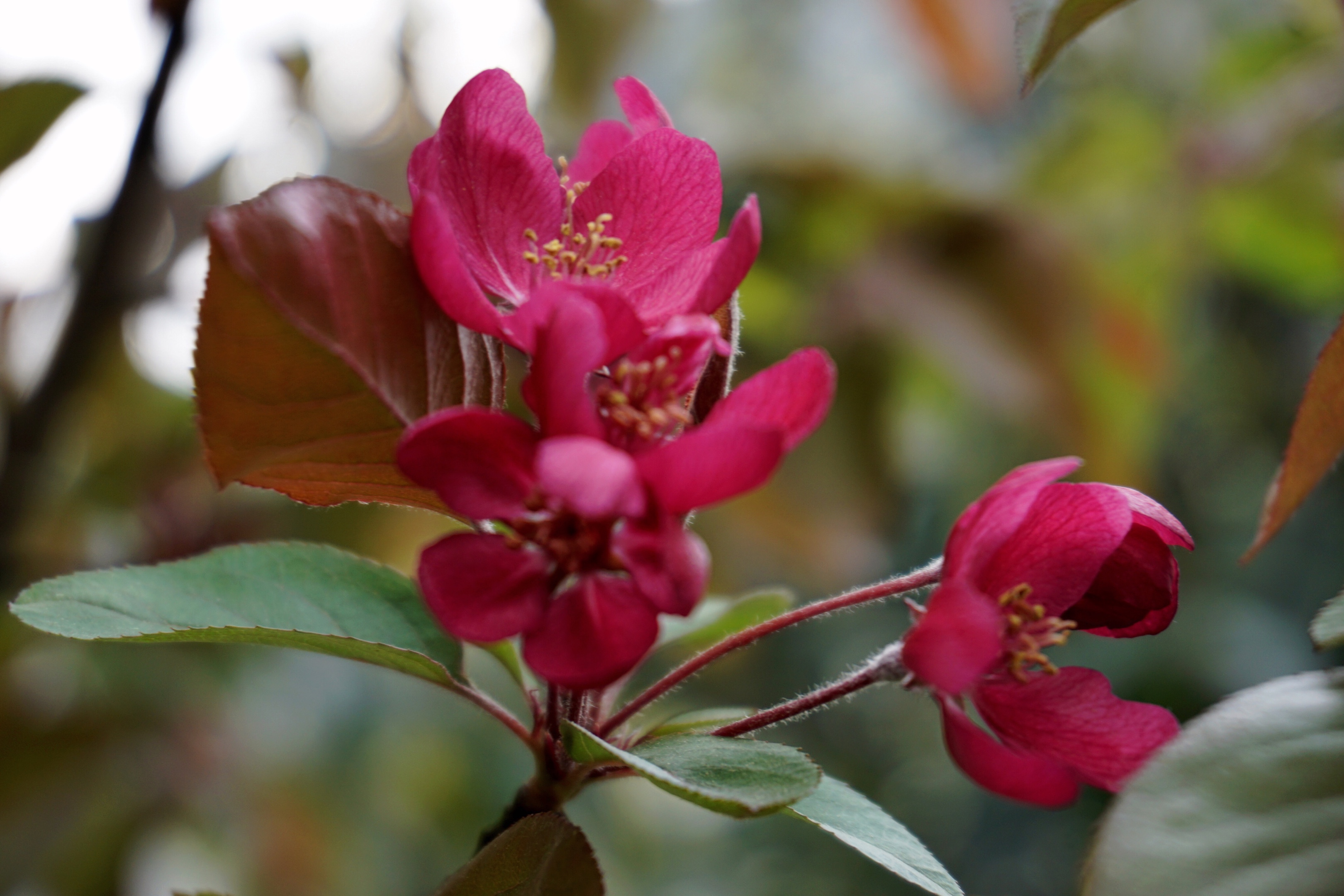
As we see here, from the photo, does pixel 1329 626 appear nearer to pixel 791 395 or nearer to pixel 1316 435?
pixel 1316 435

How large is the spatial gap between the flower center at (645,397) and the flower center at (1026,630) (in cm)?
14

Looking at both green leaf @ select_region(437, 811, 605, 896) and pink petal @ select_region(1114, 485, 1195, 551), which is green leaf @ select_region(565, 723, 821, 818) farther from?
pink petal @ select_region(1114, 485, 1195, 551)

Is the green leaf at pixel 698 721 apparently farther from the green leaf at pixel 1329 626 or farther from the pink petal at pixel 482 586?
the green leaf at pixel 1329 626

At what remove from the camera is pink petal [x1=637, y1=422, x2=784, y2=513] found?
31cm

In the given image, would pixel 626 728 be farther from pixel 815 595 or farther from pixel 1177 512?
pixel 1177 512

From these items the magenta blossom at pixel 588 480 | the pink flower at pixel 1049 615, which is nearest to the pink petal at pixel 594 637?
the magenta blossom at pixel 588 480

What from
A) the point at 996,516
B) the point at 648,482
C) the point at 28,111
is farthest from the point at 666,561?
the point at 28,111

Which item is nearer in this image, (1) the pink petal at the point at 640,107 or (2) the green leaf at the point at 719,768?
(2) the green leaf at the point at 719,768

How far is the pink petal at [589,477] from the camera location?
298 mm

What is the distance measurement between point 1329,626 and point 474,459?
0.90 ft

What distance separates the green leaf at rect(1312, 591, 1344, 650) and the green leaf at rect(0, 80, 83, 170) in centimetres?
76

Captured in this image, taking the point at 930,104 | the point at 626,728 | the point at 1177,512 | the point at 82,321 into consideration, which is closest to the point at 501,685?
the point at 82,321

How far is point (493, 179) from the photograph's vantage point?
1.34 ft

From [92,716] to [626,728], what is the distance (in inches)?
45.6
